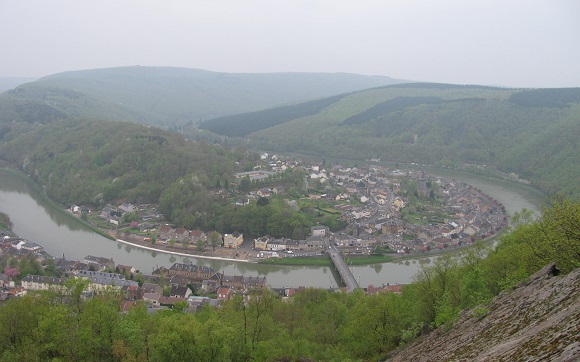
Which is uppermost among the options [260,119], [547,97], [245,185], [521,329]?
[547,97]

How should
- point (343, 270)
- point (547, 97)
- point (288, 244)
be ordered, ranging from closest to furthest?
point (343, 270)
point (288, 244)
point (547, 97)

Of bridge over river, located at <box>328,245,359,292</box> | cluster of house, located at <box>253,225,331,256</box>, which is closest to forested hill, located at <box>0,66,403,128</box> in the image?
cluster of house, located at <box>253,225,331,256</box>

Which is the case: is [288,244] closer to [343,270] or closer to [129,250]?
[343,270]

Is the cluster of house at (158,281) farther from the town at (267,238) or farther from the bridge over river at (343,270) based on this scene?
the bridge over river at (343,270)

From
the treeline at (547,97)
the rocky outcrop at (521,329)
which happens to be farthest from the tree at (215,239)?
the treeline at (547,97)

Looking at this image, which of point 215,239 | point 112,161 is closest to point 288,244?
point 215,239

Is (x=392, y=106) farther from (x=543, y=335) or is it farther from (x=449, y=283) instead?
(x=543, y=335)
